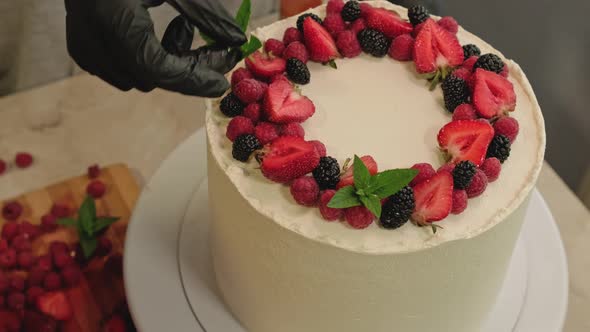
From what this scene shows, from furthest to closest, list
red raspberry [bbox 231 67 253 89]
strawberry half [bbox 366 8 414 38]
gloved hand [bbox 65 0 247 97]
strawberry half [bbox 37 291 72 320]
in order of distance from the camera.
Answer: strawberry half [bbox 37 291 72 320]
strawberry half [bbox 366 8 414 38]
red raspberry [bbox 231 67 253 89]
gloved hand [bbox 65 0 247 97]

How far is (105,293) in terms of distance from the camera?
157cm

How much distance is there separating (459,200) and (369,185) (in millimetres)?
142

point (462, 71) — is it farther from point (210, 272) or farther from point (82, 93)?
point (82, 93)

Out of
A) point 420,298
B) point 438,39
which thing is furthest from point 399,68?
A: point 420,298

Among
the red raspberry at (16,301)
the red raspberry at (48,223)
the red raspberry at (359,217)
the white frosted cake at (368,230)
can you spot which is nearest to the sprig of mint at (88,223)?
the red raspberry at (48,223)

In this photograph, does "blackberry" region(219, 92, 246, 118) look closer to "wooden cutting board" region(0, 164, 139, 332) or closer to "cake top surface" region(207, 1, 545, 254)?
"cake top surface" region(207, 1, 545, 254)

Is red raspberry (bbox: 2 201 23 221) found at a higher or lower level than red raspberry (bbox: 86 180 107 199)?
lower

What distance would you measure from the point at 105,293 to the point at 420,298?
0.73 m

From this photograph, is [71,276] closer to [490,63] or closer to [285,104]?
[285,104]

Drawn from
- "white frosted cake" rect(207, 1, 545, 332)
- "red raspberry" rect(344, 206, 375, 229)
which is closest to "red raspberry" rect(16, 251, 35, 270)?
"white frosted cake" rect(207, 1, 545, 332)

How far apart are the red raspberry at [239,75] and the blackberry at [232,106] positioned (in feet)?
0.10

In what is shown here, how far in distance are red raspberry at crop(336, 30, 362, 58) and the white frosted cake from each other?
0.7 inches

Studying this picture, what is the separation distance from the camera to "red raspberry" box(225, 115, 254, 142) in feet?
3.90

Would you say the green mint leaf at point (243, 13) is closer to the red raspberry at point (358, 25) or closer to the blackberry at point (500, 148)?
the red raspberry at point (358, 25)
